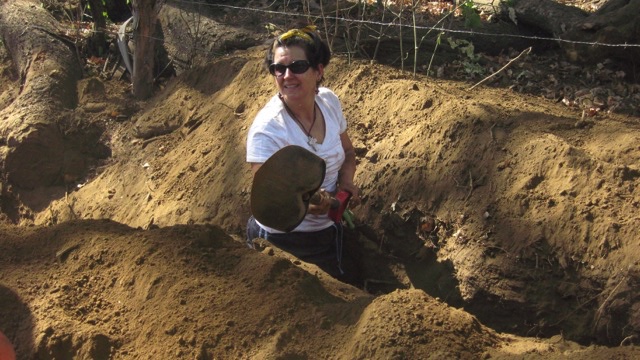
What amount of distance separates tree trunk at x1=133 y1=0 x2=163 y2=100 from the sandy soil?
0.40 meters

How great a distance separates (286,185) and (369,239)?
1.54m

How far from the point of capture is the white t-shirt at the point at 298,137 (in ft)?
12.9

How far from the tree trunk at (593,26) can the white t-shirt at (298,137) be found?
113 inches

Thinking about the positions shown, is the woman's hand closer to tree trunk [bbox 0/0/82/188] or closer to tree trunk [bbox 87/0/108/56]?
tree trunk [bbox 0/0/82/188]

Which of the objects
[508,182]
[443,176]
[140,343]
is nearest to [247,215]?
[443,176]

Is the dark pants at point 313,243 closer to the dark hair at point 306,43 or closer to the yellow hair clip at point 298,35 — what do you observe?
the dark hair at point 306,43

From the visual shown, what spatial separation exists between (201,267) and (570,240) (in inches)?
81.5

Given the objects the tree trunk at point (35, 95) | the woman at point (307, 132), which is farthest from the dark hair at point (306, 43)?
the tree trunk at point (35, 95)

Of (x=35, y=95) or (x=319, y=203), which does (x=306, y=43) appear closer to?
(x=319, y=203)

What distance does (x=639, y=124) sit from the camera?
550 centimetres

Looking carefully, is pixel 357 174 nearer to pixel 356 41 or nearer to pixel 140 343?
pixel 356 41

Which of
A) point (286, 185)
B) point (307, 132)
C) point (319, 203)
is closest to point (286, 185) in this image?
point (286, 185)

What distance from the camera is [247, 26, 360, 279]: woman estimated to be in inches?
157

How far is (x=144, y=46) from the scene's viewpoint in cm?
715
